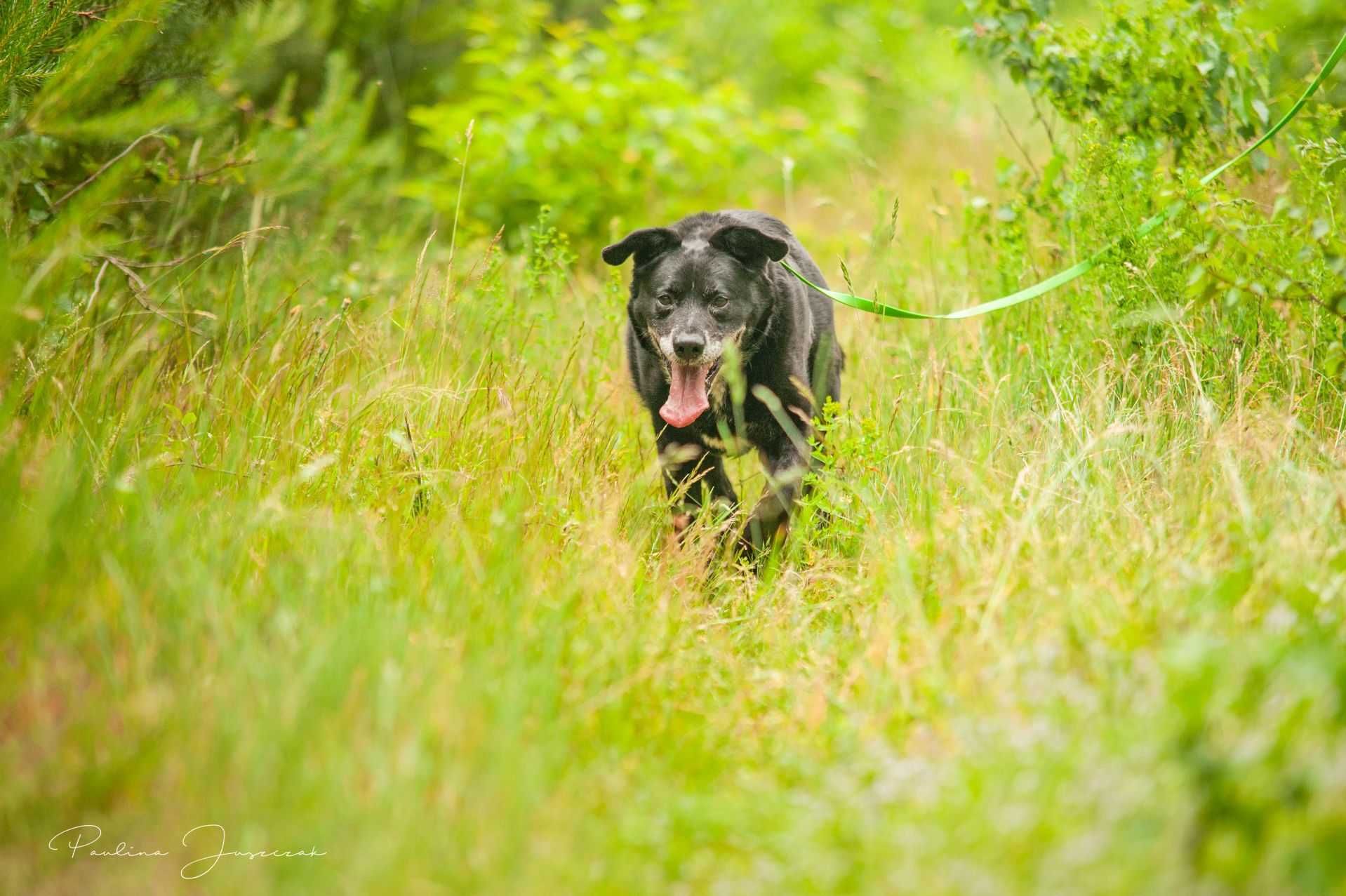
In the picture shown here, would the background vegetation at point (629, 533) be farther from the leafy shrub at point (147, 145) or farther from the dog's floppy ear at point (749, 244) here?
the dog's floppy ear at point (749, 244)

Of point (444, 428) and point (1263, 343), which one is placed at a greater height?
point (1263, 343)

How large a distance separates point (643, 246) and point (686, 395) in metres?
0.74

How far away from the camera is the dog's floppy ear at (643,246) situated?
4.43m

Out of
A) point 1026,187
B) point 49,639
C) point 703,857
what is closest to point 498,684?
point 703,857

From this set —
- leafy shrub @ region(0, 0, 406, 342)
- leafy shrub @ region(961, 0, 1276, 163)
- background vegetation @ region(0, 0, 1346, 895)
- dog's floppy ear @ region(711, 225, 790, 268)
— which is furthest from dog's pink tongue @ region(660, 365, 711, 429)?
leafy shrub @ region(961, 0, 1276, 163)

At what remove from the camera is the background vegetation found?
79.2 inches

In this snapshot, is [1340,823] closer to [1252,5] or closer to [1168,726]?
[1168,726]

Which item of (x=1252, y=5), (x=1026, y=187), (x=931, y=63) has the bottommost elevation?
(x=931, y=63)

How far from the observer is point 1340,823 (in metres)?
1.82

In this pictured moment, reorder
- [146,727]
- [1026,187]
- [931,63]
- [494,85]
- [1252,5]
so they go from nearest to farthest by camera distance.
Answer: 1. [146,727]
2. [1252,5]
3. [1026,187]
4. [494,85]
5. [931,63]

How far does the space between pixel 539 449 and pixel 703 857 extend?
6.90 ft

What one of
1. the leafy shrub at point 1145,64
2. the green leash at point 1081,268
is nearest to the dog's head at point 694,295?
the green leash at point 1081,268

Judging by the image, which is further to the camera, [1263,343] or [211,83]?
[211,83]

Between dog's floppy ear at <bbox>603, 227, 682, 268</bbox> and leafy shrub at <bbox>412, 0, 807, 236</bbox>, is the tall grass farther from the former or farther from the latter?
leafy shrub at <bbox>412, 0, 807, 236</bbox>
